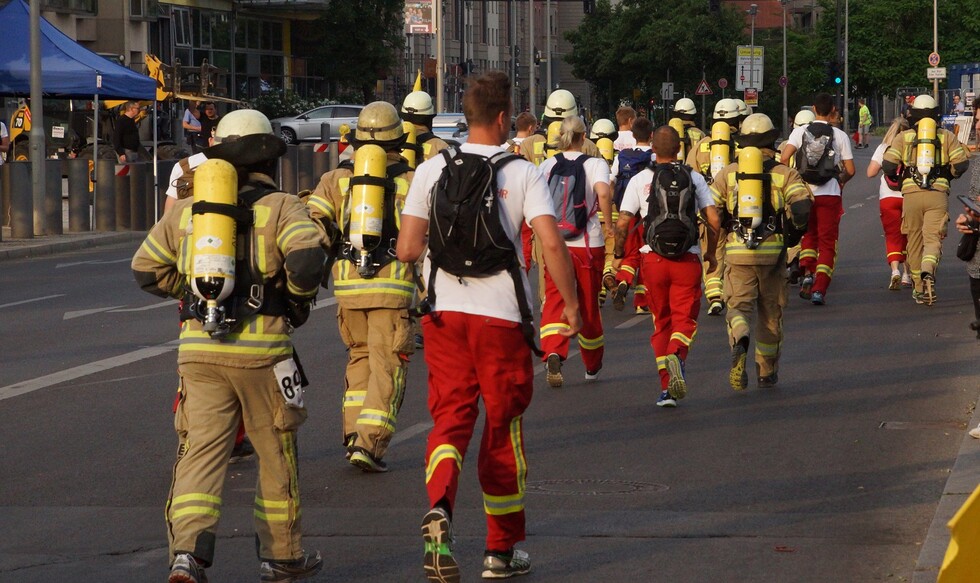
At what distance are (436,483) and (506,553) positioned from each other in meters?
0.40

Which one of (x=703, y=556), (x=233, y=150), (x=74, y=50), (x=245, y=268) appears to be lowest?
(x=703, y=556)

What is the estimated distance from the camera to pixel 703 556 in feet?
21.4

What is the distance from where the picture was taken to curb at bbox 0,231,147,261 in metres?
22.9

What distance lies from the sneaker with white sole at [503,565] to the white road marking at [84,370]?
219 inches

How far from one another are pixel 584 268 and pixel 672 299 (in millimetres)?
941

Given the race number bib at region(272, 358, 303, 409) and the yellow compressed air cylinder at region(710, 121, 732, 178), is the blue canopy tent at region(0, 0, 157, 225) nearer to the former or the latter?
the yellow compressed air cylinder at region(710, 121, 732, 178)

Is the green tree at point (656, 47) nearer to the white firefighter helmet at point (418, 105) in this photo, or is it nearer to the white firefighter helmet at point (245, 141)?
→ the white firefighter helmet at point (418, 105)

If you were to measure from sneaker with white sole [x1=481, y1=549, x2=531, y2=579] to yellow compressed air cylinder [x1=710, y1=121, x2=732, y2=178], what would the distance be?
1001 centimetres

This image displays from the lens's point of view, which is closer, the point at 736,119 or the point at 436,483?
the point at 436,483

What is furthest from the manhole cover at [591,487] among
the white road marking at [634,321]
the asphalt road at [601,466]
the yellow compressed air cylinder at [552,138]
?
the white road marking at [634,321]

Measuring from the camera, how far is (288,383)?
5875mm

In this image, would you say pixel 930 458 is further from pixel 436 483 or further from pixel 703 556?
pixel 436 483

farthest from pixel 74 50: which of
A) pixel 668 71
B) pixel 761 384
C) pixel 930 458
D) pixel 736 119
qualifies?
pixel 668 71

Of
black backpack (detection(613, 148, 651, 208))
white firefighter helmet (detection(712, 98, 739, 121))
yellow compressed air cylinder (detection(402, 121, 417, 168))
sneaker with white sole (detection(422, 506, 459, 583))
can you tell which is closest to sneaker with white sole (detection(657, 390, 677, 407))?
yellow compressed air cylinder (detection(402, 121, 417, 168))
